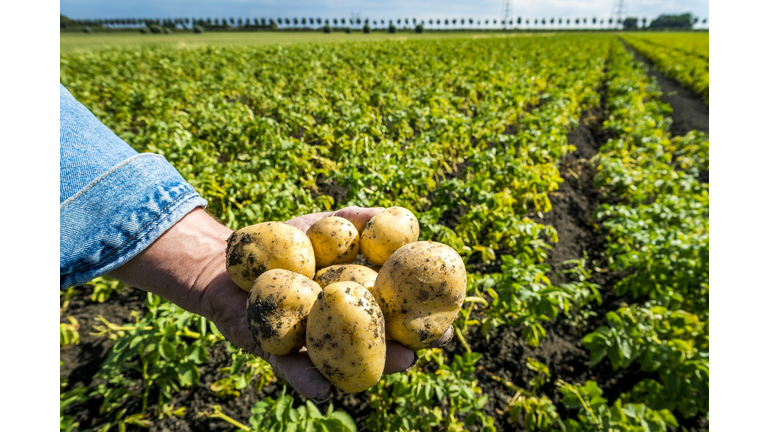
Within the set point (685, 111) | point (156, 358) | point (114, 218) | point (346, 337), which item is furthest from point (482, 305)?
point (685, 111)

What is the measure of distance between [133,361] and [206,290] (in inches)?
53.8

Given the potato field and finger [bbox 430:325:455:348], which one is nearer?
finger [bbox 430:325:455:348]

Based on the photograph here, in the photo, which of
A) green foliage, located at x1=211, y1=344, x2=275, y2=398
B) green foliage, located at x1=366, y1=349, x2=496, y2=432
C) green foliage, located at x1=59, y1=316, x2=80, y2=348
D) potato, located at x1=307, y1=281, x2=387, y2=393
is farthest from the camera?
green foliage, located at x1=59, y1=316, x2=80, y2=348

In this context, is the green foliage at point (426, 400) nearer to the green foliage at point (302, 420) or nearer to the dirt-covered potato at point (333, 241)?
the green foliage at point (302, 420)

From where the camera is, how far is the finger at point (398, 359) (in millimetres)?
1433

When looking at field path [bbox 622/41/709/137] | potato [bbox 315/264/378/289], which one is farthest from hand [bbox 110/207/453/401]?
field path [bbox 622/41/709/137]

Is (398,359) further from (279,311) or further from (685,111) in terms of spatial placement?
(685,111)

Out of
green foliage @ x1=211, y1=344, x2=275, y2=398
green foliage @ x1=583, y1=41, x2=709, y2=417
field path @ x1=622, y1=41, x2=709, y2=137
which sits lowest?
green foliage @ x1=211, y1=344, x2=275, y2=398

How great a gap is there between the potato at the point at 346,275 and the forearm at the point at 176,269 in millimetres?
584

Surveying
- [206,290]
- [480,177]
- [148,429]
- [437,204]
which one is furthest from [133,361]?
[480,177]

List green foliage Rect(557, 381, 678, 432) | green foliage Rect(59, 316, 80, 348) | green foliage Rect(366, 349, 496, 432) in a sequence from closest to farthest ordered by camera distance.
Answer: green foliage Rect(557, 381, 678, 432) → green foliage Rect(366, 349, 496, 432) → green foliage Rect(59, 316, 80, 348)

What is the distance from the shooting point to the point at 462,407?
1.98m

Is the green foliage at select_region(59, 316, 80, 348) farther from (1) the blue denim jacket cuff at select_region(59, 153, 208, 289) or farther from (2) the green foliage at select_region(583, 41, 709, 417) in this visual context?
(2) the green foliage at select_region(583, 41, 709, 417)

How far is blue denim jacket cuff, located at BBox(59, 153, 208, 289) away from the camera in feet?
4.92
